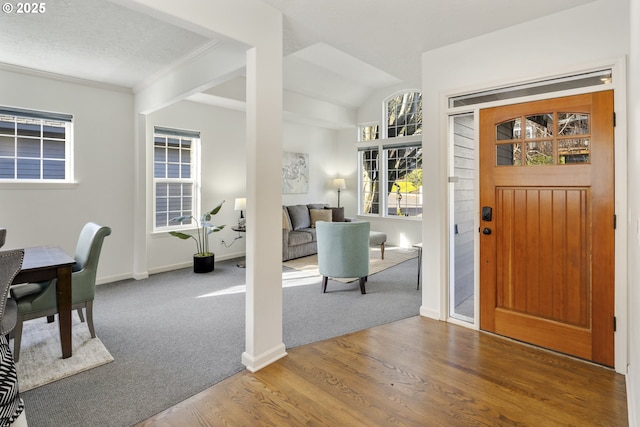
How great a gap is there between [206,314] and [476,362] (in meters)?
2.47

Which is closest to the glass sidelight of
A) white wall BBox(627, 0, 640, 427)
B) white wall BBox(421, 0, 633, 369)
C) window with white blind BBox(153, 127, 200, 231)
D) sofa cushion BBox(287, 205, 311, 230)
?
white wall BBox(421, 0, 633, 369)

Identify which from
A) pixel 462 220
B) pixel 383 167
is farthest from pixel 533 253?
pixel 383 167

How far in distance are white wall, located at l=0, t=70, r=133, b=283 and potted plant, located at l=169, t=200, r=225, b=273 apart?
2.39 ft

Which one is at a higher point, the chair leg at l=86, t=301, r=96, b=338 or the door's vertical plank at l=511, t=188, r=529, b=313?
the door's vertical plank at l=511, t=188, r=529, b=313

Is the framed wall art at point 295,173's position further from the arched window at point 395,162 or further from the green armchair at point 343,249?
the green armchair at point 343,249

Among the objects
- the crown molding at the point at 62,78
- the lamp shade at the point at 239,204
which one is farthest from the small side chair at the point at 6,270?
the lamp shade at the point at 239,204

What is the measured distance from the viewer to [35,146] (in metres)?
4.11

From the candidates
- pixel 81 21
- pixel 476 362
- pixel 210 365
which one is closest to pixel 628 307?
pixel 476 362

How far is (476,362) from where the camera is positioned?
97.1 inches

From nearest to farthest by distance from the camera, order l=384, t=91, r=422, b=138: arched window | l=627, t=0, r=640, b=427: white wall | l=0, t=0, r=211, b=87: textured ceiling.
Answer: l=627, t=0, r=640, b=427: white wall, l=0, t=0, r=211, b=87: textured ceiling, l=384, t=91, r=422, b=138: arched window

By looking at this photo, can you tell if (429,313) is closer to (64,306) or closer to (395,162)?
(64,306)

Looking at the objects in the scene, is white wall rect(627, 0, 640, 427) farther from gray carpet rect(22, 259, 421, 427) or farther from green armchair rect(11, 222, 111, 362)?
green armchair rect(11, 222, 111, 362)

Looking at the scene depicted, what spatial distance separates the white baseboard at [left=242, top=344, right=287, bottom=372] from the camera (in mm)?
2375

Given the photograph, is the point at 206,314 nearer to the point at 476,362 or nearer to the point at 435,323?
the point at 435,323
